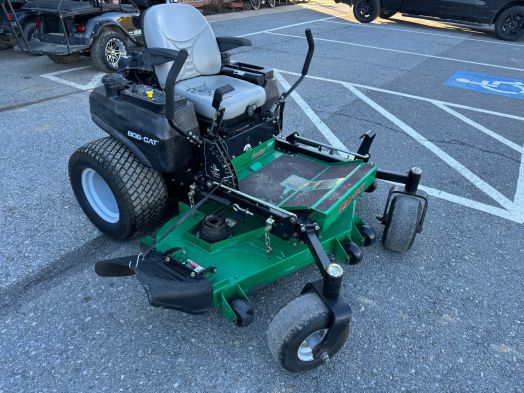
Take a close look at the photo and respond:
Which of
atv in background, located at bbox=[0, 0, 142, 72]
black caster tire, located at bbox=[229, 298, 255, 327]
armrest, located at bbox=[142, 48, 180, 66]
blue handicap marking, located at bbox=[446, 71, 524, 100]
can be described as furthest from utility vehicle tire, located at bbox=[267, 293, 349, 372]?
blue handicap marking, located at bbox=[446, 71, 524, 100]

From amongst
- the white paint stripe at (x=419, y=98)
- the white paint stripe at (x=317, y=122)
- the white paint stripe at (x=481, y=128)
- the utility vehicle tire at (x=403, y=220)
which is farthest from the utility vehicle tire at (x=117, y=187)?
the white paint stripe at (x=419, y=98)

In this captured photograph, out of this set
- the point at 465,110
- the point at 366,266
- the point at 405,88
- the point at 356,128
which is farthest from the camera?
the point at 405,88

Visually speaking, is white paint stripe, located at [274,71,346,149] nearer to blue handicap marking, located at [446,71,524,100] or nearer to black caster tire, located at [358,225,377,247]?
black caster tire, located at [358,225,377,247]

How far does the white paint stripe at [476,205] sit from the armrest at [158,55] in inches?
96.3

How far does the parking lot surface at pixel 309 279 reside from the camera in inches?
80.4

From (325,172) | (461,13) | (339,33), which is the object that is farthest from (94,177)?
(461,13)

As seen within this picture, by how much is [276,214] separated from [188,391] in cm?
99

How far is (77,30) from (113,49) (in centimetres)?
56

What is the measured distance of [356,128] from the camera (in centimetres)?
483

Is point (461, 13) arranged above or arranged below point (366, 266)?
above

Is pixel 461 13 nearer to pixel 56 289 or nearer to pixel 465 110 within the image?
pixel 465 110

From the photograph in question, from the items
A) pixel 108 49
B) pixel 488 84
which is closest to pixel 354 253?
pixel 108 49

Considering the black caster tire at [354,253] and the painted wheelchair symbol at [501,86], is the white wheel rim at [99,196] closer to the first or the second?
the black caster tire at [354,253]

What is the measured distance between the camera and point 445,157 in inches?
168
